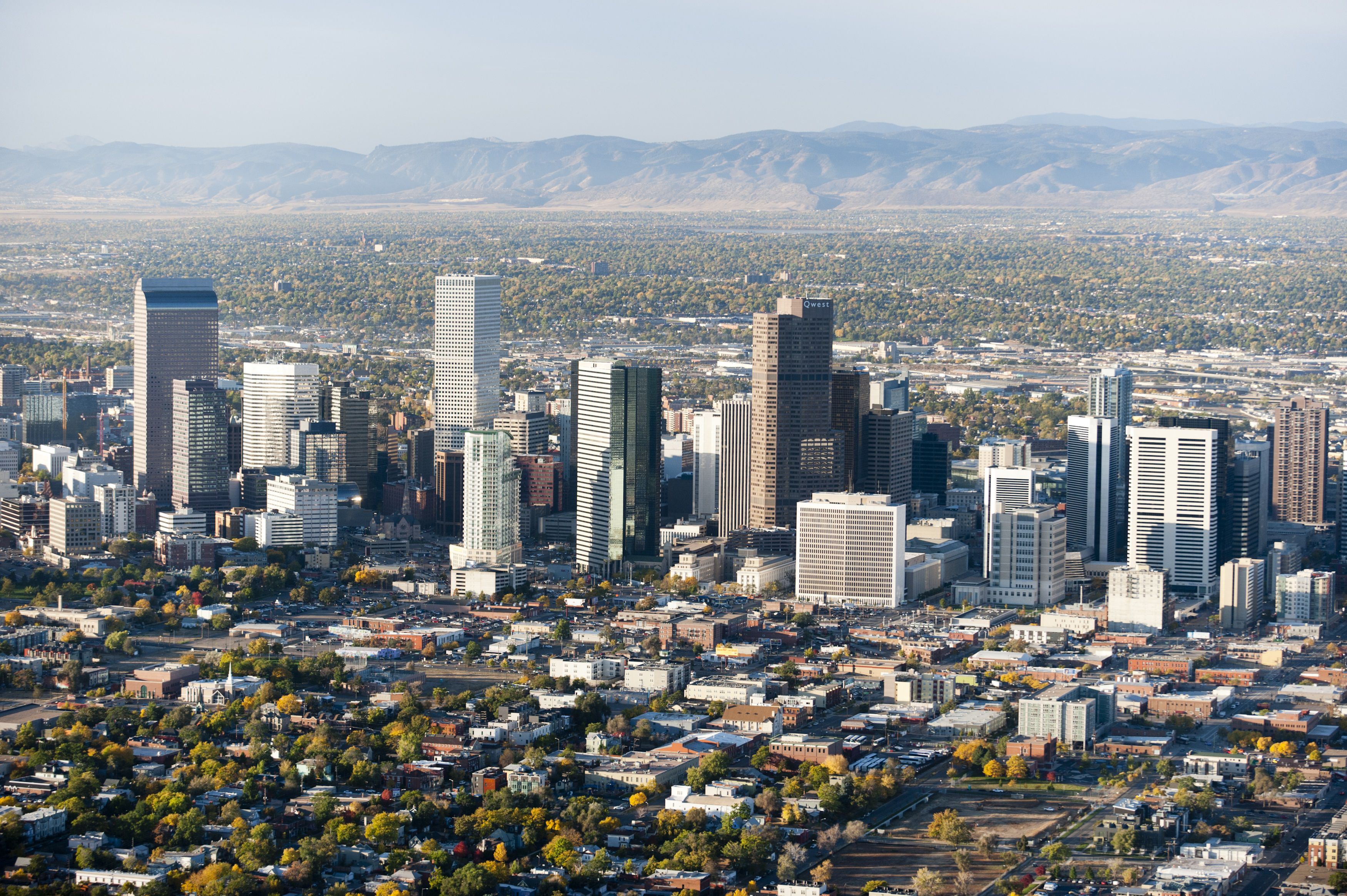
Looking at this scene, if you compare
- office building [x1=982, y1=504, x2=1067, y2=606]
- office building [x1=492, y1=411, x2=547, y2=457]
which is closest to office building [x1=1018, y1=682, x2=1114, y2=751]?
office building [x1=982, y1=504, x2=1067, y2=606]

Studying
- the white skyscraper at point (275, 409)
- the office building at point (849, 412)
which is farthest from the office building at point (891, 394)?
the white skyscraper at point (275, 409)

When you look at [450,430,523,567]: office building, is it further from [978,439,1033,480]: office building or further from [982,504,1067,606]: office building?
[978,439,1033,480]: office building

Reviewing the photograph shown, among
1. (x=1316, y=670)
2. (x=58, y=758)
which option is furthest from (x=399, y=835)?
(x=1316, y=670)

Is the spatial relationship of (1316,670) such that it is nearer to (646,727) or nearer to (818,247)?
(646,727)

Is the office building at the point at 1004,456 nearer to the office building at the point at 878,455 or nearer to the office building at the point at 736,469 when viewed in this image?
the office building at the point at 878,455

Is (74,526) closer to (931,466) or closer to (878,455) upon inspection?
(878,455)
